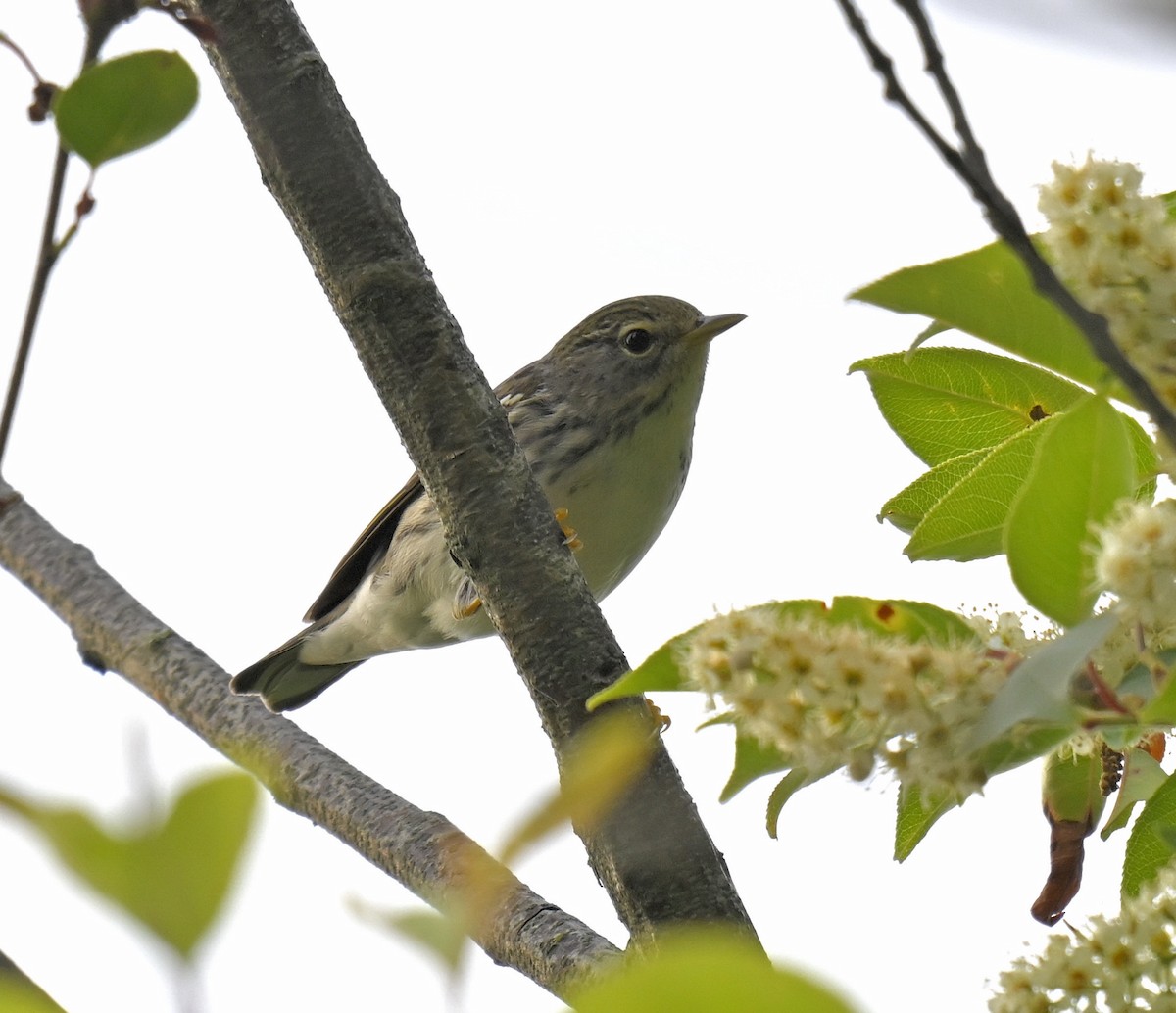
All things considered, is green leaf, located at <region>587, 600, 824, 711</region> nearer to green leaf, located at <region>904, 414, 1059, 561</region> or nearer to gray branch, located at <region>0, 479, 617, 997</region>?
green leaf, located at <region>904, 414, 1059, 561</region>

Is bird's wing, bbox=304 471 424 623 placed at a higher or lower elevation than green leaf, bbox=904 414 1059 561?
higher

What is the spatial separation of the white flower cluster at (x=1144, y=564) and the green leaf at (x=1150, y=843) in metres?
0.86

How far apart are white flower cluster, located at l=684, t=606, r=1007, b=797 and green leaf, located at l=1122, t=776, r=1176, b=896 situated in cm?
78

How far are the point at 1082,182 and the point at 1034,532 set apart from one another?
367 mm

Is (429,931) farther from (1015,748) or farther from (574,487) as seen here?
(574,487)

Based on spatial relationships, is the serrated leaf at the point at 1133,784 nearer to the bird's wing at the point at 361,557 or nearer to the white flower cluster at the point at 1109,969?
the white flower cluster at the point at 1109,969

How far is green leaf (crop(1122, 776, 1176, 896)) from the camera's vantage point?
6.78 ft

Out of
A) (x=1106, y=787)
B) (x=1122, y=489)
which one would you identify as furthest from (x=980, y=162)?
(x=1106, y=787)

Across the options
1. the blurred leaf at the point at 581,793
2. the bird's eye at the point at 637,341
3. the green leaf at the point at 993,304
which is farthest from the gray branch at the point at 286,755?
the bird's eye at the point at 637,341

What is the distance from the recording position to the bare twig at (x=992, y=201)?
1.15 metres

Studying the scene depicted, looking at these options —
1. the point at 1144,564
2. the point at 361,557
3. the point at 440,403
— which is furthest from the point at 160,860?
the point at 361,557

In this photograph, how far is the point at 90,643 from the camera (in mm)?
4211

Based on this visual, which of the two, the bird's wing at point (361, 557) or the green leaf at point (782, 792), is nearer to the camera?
the green leaf at point (782, 792)

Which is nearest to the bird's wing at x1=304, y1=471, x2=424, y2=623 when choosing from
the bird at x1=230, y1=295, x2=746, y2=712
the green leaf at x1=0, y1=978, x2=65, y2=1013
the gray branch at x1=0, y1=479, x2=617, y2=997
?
the bird at x1=230, y1=295, x2=746, y2=712
